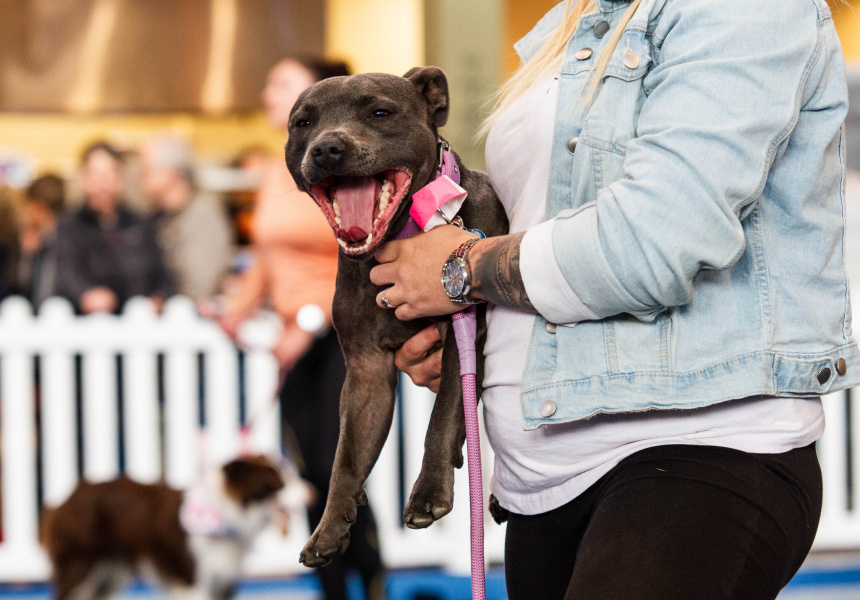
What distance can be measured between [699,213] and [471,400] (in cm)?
40

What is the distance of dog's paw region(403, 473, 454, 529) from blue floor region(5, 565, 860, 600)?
220 centimetres

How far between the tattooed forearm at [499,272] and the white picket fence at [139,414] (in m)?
2.54

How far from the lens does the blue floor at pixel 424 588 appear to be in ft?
10.8

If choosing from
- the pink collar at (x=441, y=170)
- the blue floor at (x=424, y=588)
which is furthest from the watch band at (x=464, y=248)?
the blue floor at (x=424, y=588)

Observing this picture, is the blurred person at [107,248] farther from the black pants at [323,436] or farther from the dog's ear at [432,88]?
the dog's ear at [432,88]

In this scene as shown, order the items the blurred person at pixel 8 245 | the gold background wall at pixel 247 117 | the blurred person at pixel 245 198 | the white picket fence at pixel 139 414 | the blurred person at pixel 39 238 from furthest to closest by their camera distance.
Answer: the gold background wall at pixel 247 117 → the blurred person at pixel 245 198 → the blurred person at pixel 8 245 → the blurred person at pixel 39 238 → the white picket fence at pixel 139 414

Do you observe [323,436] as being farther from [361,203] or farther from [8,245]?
[8,245]

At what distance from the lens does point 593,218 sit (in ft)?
3.00

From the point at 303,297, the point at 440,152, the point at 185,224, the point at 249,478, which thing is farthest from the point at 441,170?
the point at 185,224

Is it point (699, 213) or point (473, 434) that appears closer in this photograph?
point (699, 213)

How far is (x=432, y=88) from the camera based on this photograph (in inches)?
50.1

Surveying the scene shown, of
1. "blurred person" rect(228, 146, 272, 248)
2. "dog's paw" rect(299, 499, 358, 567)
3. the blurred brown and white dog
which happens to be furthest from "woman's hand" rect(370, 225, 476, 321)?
"blurred person" rect(228, 146, 272, 248)

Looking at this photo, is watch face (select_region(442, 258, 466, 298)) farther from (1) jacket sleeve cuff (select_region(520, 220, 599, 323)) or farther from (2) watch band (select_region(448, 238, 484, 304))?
(1) jacket sleeve cuff (select_region(520, 220, 599, 323))

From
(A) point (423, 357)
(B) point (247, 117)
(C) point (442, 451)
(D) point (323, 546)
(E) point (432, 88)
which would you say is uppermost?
(B) point (247, 117)
